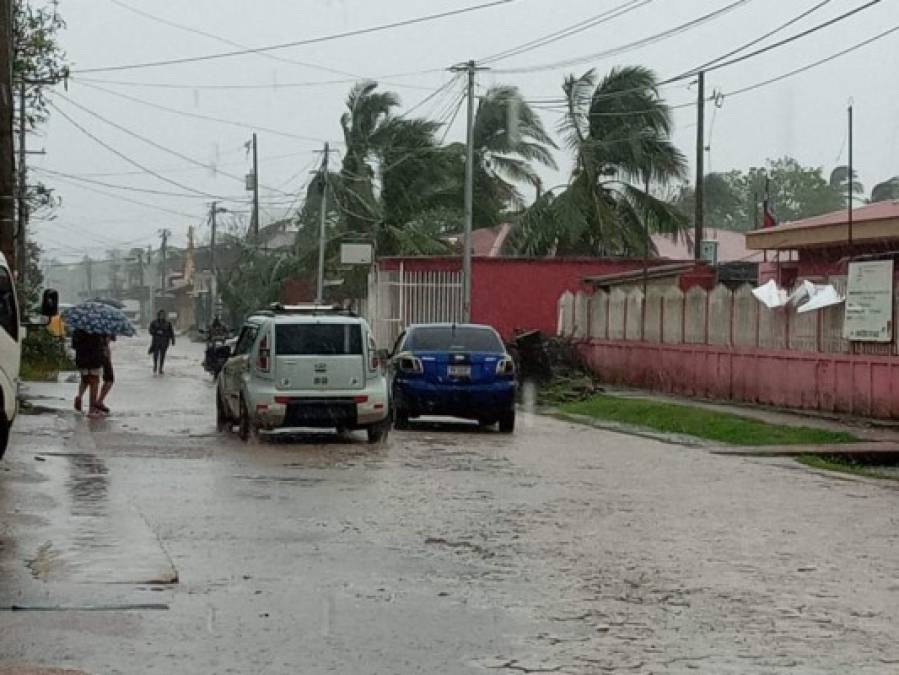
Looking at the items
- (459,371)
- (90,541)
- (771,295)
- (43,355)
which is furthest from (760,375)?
(43,355)

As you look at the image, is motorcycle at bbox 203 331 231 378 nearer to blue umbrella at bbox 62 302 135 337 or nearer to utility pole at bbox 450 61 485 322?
utility pole at bbox 450 61 485 322

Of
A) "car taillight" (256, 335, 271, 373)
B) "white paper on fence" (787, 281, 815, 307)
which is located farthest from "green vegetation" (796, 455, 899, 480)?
"car taillight" (256, 335, 271, 373)

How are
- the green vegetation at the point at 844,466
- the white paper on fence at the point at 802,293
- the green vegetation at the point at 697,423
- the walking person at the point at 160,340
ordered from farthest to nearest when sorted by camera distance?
1. the walking person at the point at 160,340
2. the white paper on fence at the point at 802,293
3. the green vegetation at the point at 697,423
4. the green vegetation at the point at 844,466

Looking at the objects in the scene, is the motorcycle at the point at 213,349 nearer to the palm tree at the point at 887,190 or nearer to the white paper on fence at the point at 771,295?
the white paper on fence at the point at 771,295

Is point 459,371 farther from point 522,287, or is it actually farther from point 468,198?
point 522,287

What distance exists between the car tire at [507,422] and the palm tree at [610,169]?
21.9 metres

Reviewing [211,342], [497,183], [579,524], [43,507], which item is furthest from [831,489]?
[497,183]

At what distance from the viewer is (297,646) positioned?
7688 millimetres

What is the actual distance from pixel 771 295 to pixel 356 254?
Answer: 20387 millimetres

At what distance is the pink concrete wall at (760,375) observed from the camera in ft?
72.2

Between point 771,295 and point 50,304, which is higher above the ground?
point 771,295

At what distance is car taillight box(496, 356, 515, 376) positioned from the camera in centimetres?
2178

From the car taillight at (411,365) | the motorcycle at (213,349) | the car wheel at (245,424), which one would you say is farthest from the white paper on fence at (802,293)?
the motorcycle at (213,349)

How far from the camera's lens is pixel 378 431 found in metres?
19.7
